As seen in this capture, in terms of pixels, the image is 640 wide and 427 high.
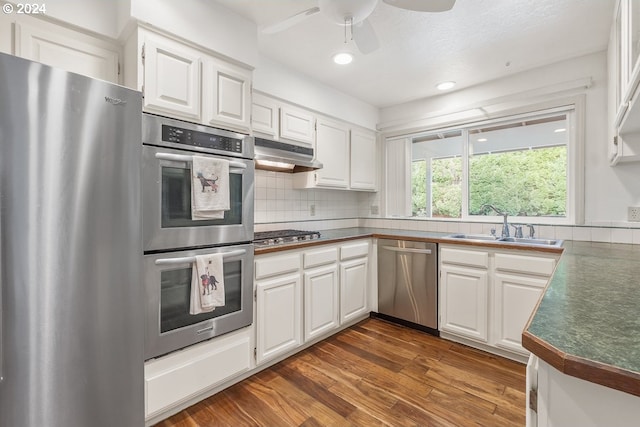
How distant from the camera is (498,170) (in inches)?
118

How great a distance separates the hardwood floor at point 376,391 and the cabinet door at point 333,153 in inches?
61.4

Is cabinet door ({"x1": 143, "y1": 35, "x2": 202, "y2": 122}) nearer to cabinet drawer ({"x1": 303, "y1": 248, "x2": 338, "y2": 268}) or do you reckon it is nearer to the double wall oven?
the double wall oven

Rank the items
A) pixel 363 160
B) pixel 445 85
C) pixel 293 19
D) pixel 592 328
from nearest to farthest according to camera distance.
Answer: pixel 592 328
pixel 293 19
pixel 445 85
pixel 363 160

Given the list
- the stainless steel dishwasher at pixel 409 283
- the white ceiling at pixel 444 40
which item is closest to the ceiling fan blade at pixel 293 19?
the white ceiling at pixel 444 40

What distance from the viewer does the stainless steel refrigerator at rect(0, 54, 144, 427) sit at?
1.12 meters

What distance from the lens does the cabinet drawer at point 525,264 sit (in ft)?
6.95

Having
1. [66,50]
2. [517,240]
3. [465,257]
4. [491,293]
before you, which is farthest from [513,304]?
[66,50]

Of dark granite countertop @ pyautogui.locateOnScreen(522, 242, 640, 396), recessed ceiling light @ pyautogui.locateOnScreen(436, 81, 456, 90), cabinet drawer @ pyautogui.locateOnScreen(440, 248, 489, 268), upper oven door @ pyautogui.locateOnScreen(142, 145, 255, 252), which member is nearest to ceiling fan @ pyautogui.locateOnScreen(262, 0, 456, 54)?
upper oven door @ pyautogui.locateOnScreen(142, 145, 255, 252)

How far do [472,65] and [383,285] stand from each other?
7.13ft

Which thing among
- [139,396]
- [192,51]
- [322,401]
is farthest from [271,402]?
[192,51]

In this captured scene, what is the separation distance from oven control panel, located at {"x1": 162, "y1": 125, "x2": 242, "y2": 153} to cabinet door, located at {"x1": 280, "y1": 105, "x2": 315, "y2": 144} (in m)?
0.78

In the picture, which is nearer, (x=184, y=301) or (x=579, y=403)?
(x=579, y=403)

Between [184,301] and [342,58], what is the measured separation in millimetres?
2133

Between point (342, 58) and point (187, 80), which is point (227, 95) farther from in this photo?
point (342, 58)
